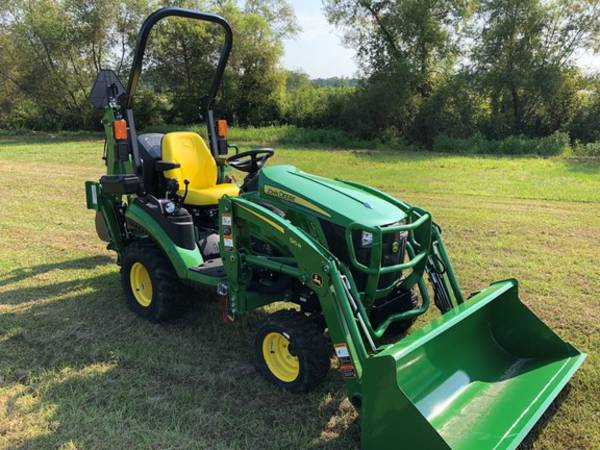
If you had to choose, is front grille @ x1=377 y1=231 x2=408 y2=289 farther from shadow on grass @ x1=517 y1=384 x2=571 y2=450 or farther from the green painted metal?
shadow on grass @ x1=517 y1=384 x2=571 y2=450

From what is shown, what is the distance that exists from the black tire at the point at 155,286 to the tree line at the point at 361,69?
55.7ft

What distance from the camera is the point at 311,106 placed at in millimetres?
24391

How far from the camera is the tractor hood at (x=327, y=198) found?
2.95 meters

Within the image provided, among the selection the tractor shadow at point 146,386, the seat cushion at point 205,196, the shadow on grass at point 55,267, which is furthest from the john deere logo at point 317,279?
the shadow on grass at point 55,267

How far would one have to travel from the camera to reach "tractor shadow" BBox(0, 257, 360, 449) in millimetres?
2648

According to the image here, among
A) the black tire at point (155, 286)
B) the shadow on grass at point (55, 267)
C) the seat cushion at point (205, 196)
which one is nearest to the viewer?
the black tire at point (155, 286)

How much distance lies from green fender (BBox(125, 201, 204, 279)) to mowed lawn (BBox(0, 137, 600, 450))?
0.54m

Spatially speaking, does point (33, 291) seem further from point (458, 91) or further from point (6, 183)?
point (458, 91)

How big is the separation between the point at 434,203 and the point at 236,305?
5439 mm

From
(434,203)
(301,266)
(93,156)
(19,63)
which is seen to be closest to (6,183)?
(93,156)

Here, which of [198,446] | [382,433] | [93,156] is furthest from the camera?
[93,156]

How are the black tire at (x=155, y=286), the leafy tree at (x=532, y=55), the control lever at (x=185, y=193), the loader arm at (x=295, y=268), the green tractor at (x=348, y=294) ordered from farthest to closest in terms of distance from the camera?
the leafy tree at (x=532, y=55)
the control lever at (x=185, y=193)
the black tire at (x=155, y=286)
the loader arm at (x=295, y=268)
the green tractor at (x=348, y=294)

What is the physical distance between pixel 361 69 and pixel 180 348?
2131 cm

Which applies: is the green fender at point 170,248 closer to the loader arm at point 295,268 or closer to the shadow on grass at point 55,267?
the loader arm at point 295,268
